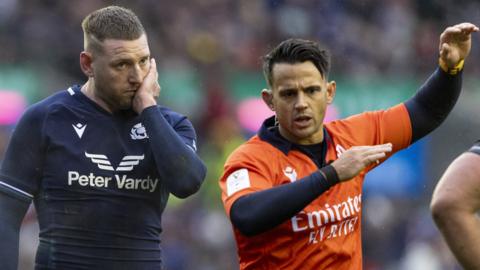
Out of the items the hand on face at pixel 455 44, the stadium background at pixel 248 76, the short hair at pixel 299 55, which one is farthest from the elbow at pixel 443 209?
the stadium background at pixel 248 76

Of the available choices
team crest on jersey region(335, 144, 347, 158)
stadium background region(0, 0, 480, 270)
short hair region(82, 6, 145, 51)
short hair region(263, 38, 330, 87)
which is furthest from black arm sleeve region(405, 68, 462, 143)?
stadium background region(0, 0, 480, 270)

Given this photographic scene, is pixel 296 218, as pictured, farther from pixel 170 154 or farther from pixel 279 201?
pixel 170 154

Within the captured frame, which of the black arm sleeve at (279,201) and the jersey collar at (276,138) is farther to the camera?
the jersey collar at (276,138)

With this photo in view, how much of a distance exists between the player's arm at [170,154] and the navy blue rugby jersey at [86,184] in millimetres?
168

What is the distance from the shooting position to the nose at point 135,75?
17.2ft

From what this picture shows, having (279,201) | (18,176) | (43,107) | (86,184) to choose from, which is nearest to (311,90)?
(279,201)

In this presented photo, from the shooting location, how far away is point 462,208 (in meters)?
3.88

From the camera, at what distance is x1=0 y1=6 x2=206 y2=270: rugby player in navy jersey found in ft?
17.1

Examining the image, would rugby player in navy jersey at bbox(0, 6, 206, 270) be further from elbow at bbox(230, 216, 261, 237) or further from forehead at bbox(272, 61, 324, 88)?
forehead at bbox(272, 61, 324, 88)

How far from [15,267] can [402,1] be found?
32.7 feet

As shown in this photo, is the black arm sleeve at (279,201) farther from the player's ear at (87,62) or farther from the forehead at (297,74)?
the player's ear at (87,62)

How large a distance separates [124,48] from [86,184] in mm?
640

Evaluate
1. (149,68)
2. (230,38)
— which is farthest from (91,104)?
(230,38)

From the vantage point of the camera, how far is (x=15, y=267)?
5219mm
